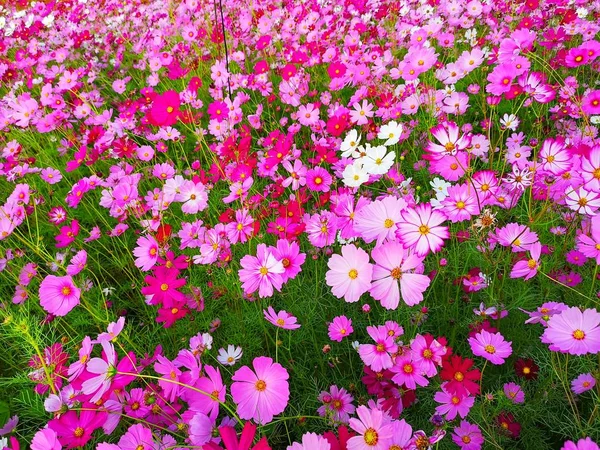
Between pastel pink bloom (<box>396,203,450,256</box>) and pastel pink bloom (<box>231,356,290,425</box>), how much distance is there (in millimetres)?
336

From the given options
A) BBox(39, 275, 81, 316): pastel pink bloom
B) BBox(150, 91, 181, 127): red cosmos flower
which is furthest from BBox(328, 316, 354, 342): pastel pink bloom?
BBox(150, 91, 181, 127): red cosmos flower

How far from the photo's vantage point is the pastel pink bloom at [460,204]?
0.90 m

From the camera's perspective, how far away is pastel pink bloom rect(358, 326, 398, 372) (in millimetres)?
886

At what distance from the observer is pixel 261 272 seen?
0.94 m

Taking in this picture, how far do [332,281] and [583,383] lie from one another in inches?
24.0

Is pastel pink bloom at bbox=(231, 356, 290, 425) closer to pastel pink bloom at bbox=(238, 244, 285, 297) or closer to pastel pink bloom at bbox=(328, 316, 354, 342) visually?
pastel pink bloom at bbox=(238, 244, 285, 297)

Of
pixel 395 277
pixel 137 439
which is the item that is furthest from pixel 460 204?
pixel 137 439

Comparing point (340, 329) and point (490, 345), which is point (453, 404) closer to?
point (490, 345)

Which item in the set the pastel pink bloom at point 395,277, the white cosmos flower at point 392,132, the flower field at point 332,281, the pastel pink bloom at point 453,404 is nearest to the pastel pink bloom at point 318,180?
the flower field at point 332,281

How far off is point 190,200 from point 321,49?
154 cm

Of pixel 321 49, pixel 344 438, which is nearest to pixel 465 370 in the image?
pixel 344 438

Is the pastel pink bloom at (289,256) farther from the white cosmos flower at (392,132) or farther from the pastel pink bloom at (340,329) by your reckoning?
the white cosmos flower at (392,132)

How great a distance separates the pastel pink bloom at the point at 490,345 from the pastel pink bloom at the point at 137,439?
69cm

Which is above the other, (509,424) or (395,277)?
(395,277)
